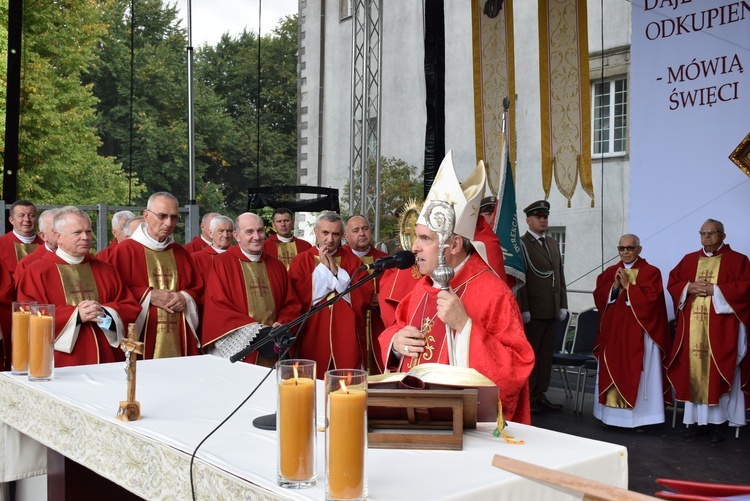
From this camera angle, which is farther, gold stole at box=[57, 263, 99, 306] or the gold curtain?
the gold curtain

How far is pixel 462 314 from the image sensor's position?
114 inches

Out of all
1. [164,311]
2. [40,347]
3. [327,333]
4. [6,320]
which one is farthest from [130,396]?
[327,333]

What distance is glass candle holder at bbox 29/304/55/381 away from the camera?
3.31m

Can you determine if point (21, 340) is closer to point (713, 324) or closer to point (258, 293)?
point (258, 293)

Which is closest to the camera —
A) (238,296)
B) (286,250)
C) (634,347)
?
(238,296)

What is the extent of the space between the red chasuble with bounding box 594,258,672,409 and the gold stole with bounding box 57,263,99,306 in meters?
4.85

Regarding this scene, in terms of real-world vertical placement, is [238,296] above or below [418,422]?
above

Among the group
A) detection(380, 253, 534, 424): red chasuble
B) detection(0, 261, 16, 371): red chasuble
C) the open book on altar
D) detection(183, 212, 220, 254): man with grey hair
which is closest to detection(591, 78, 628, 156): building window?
detection(183, 212, 220, 254): man with grey hair

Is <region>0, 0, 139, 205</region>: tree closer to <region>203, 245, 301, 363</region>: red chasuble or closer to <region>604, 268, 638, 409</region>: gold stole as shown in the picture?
<region>203, 245, 301, 363</region>: red chasuble

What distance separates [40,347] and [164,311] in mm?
2614

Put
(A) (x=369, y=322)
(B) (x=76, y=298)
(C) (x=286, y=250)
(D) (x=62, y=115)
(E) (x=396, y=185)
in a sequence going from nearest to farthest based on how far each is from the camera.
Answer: (B) (x=76, y=298)
(A) (x=369, y=322)
(C) (x=286, y=250)
(E) (x=396, y=185)
(D) (x=62, y=115)

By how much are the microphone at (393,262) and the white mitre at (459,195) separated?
75 centimetres

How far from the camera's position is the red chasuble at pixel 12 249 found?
318 inches

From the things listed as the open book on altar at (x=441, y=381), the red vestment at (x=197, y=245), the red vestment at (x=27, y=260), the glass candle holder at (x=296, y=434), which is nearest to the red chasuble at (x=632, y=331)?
the red vestment at (x=197, y=245)
